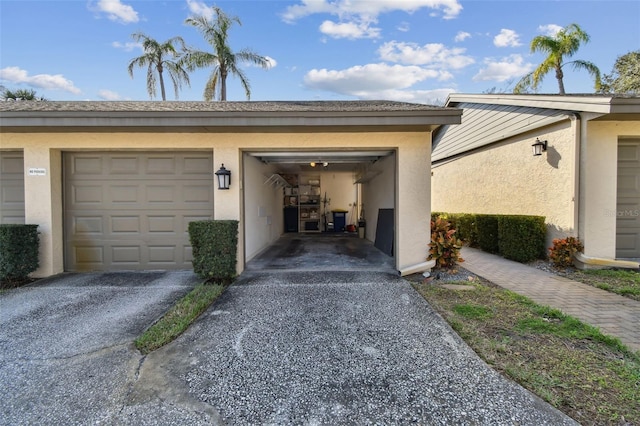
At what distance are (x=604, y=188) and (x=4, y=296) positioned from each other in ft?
35.4

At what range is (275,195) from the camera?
35.8 ft

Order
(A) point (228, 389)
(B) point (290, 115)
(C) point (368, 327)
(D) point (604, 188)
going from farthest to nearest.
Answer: (D) point (604, 188), (B) point (290, 115), (C) point (368, 327), (A) point (228, 389)

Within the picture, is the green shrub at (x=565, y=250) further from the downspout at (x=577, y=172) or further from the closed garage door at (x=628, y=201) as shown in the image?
the closed garage door at (x=628, y=201)

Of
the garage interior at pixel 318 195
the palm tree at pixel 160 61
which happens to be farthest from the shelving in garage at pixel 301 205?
the palm tree at pixel 160 61

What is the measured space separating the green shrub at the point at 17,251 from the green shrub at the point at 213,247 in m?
2.94

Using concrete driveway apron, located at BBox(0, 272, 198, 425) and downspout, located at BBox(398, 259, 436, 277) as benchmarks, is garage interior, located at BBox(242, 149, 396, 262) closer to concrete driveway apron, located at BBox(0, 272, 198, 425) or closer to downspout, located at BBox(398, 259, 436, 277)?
downspout, located at BBox(398, 259, 436, 277)

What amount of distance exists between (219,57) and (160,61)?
474cm

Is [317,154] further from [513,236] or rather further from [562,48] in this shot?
[562,48]

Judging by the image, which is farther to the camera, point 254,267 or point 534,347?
point 254,267

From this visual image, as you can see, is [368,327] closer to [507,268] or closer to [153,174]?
[507,268]

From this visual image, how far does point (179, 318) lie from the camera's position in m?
3.47

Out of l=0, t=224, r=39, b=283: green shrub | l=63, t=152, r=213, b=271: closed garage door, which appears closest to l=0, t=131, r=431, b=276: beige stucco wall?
l=63, t=152, r=213, b=271: closed garage door

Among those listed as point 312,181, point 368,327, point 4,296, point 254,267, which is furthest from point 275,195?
point 368,327

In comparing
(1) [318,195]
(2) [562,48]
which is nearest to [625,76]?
(2) [562,48]
